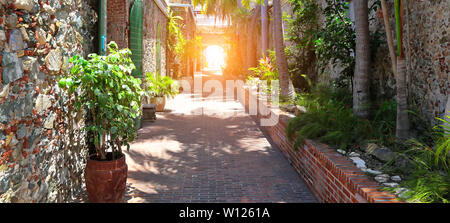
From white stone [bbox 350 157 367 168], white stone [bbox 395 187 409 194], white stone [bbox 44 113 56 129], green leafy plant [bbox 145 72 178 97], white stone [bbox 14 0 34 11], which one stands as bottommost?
white stone [bbox 395 187 409 194]

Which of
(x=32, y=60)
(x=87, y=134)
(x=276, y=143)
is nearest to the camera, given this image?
(x=32, y=60)

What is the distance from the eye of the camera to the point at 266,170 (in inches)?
212

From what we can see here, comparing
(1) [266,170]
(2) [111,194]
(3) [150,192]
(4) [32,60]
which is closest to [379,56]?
(1) [266,170]

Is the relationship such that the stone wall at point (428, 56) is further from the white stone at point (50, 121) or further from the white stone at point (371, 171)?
the white stone at point (50, 121)

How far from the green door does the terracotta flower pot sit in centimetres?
470

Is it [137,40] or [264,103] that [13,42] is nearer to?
[137,40]

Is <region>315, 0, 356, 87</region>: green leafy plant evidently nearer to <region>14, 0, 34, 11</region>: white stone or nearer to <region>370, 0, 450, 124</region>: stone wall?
<region>370, 0, 450, 124</region>: stone wall

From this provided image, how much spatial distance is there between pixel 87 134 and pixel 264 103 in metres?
4.72

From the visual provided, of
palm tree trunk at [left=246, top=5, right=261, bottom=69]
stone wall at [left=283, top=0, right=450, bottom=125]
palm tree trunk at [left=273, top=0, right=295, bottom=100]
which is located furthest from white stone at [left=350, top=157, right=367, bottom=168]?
palm tree trunk at [left=246, top=5, right=261, bottom=69]

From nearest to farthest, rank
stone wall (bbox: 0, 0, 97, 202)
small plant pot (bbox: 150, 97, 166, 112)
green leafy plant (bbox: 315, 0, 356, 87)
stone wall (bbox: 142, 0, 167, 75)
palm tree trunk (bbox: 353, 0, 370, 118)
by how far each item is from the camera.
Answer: stone wall (bbox: 0, 0, 97, 202) < palm tree trunk (bbox: 353, 0, 370, 118) < green leafy plant (bbox: 315, 0, 356, 87) < stone wall (bbox: 142, 0, 167, 75) < small plant pot (bbox: 150, 97, 166, 112)

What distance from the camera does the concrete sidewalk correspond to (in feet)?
14.4

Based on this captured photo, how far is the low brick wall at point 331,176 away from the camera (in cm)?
301

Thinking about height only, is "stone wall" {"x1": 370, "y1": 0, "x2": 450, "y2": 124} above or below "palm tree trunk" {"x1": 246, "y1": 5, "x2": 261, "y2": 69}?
below

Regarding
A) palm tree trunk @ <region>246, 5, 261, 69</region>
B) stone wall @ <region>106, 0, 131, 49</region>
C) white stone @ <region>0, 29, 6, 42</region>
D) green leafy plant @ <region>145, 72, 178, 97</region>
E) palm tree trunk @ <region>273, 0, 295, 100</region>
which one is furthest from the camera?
palm tree trunk @ <region>246, 5, 261, 69</region>
